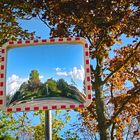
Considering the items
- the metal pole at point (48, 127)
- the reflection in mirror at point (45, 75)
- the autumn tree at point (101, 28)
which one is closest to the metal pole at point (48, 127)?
the metal pole at point (48, 127)

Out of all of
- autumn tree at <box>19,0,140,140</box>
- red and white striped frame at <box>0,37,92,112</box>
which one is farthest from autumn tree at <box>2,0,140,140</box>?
red and white striped frame at <box>0,37,92,112</box>

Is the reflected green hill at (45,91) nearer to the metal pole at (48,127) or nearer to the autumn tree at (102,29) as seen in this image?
the metal pole at (48,127)

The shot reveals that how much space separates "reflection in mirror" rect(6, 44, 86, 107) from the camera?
177 inches

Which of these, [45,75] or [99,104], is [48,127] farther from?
[99,104]

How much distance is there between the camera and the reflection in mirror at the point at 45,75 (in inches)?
177

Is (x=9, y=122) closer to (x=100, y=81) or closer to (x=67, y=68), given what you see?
(x=100, y=81)

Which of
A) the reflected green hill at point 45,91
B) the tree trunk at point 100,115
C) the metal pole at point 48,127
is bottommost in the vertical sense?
the metal pole at point 48,127

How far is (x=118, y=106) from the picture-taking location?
1836 cm

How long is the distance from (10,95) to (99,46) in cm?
1192

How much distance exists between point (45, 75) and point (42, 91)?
197mm

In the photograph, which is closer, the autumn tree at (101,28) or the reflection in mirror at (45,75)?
the reflection in mirror at (45,75)

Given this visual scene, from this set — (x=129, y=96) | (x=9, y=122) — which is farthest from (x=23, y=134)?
(x=129, y=96)

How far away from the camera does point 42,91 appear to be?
4551 mm

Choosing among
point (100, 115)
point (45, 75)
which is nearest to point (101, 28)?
point (100, 115)
